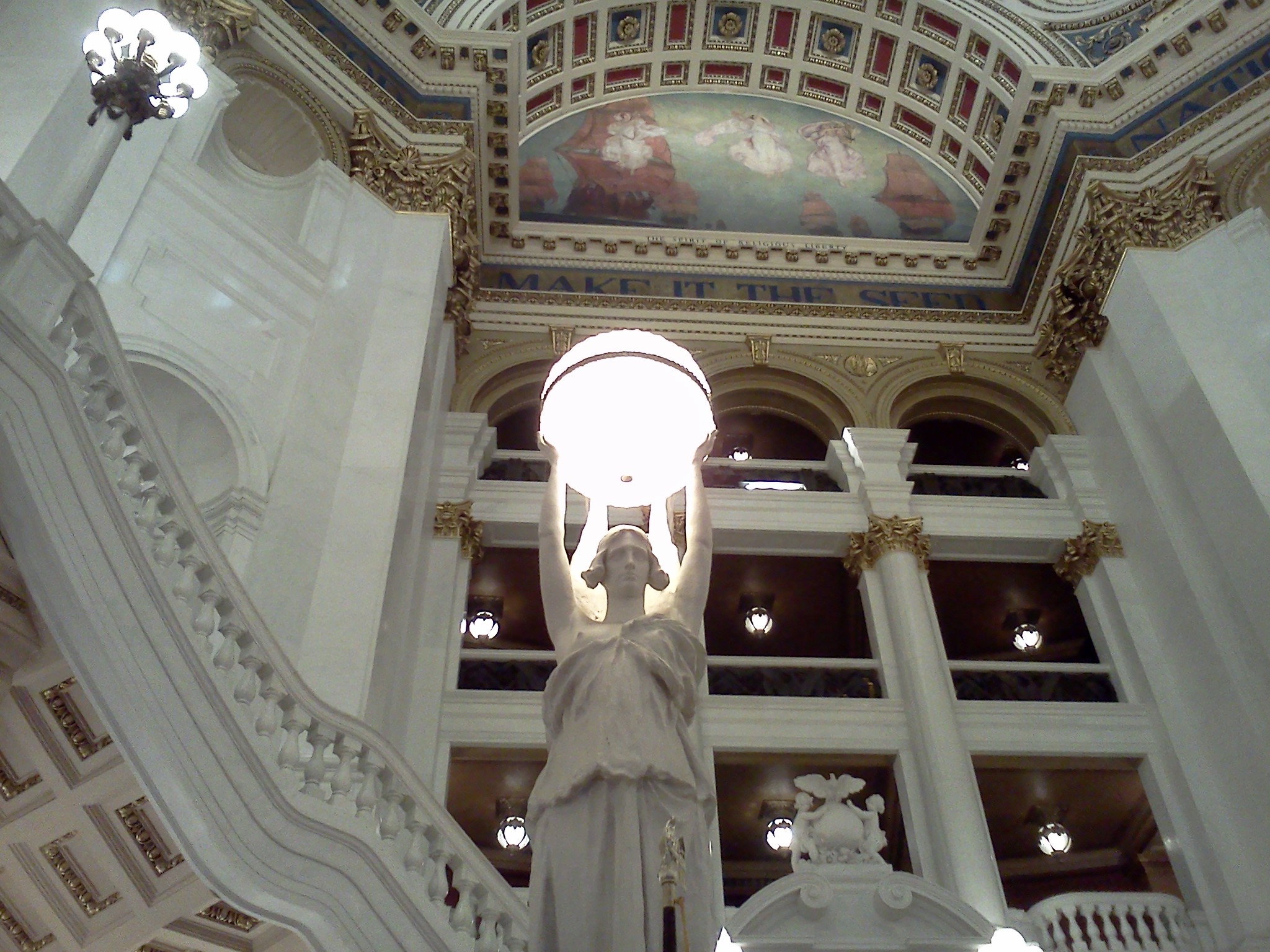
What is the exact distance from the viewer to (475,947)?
19.6 feet

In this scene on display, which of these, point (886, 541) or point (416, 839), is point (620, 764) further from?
point (886, 541)

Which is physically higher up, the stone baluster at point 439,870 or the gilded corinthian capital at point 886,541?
the gilded corinthian capital at point 886,541

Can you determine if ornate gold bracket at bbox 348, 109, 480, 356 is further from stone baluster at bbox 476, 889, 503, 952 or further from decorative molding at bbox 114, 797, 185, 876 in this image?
stone baluster at bbox 476, 889, 503, 952

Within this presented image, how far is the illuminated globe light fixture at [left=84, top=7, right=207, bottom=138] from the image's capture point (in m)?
6.66

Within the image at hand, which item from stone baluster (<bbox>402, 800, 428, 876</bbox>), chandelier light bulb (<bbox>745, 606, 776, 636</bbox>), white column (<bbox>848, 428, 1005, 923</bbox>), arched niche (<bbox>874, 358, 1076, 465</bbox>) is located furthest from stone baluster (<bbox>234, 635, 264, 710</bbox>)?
arched niche (<bbox>874, 358, 1076, 465</bbox>)

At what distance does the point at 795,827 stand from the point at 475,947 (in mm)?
1829

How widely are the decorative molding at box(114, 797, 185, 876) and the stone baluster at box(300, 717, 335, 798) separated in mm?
910

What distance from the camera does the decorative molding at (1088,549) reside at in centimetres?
1257

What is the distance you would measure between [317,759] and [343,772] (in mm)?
156

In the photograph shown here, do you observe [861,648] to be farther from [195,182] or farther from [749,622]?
[195,182]

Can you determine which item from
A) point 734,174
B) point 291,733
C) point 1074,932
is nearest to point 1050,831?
point 1074,932

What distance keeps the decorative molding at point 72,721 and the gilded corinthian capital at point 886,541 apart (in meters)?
8.17

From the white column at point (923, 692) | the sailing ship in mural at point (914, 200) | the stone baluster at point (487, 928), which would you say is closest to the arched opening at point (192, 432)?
the stone baluster at point (487, 928)

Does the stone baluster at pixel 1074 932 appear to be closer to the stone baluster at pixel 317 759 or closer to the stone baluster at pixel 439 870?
the stone baluster at pixel 439 870
